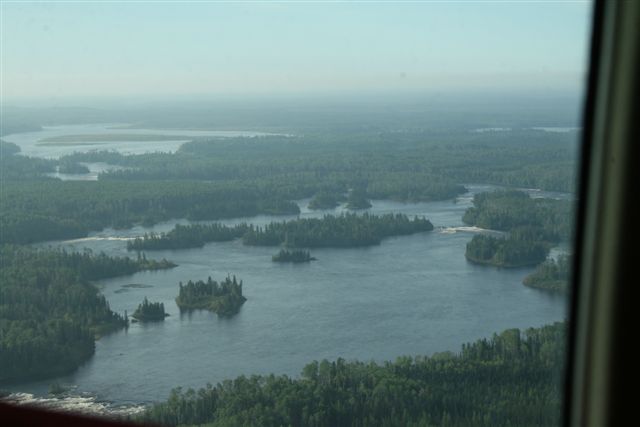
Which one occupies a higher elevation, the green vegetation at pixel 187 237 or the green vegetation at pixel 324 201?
the green vegetation at pixel 324 201

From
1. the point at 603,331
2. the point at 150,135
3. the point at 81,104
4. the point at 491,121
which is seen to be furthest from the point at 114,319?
the point at 150,135

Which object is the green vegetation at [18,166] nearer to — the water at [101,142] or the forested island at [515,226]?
the water at [101,142]

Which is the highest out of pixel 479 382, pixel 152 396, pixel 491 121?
pixel 491 121

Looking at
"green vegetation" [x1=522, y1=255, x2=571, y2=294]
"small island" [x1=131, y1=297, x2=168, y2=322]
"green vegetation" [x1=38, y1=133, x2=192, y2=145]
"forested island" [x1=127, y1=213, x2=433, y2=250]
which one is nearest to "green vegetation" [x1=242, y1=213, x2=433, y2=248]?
"forested island" [x1=127, y1=213, x2=433, y2=250]

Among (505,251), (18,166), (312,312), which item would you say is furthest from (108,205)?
(505,251)

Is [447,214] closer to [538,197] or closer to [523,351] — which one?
[538,197]

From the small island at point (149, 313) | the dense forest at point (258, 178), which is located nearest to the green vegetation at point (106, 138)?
the dense forest at point (258, 178)
